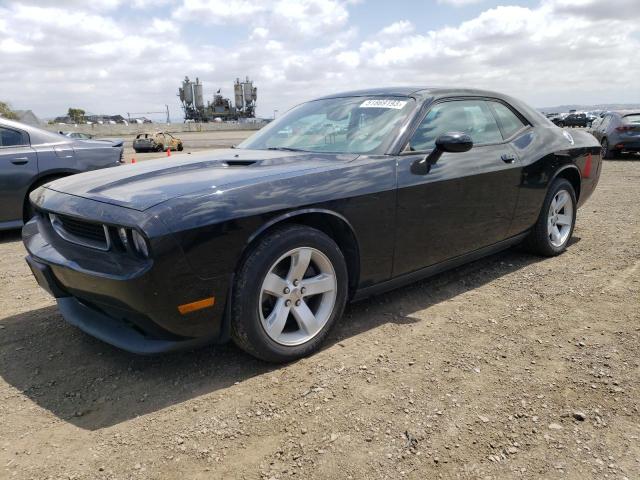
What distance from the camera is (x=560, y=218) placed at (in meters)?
4.72

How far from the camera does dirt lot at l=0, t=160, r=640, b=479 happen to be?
2008 millimetres

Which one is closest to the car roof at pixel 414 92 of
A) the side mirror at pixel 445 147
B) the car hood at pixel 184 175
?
the side mirror at pixel 445 147

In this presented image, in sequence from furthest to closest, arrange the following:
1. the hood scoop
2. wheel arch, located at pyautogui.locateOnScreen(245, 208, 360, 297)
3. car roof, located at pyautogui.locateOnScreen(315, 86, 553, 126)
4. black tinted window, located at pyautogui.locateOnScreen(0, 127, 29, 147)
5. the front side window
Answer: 1. black tinted window, located at pyautogui.locateOnScreen(0, 127, 29, 147)
2. car roof, located at pyautogui.locateOnScreen(315, 86, 553, 126)
3. the front side window
4. the hood scoop
5. wheel arch, located at pyautogui.locateOnScreen(245, 208, 360, 297)

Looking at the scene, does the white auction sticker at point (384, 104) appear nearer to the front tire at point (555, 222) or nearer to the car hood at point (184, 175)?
the car hood at point (184, 175)

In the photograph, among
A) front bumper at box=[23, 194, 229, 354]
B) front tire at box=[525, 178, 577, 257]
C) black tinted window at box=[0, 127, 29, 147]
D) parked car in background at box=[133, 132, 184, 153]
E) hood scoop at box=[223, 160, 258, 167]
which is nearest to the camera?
front bumper at box=[23, 194, 229, 354]

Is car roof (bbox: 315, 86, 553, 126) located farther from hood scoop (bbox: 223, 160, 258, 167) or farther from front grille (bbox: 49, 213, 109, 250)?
front grille (bbox: 49, 213, 109, 250)

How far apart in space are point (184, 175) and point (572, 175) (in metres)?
3.62

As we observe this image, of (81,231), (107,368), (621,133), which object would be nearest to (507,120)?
(81,231)

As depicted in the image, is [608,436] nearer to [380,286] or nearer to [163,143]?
[380,286]

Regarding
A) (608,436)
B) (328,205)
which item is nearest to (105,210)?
(328,205)

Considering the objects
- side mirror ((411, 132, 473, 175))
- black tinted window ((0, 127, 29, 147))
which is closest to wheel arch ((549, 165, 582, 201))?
side mirror ((411, 132, 473, 175))

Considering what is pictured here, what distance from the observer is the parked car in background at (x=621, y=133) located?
13.7 m

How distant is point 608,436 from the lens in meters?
2.13

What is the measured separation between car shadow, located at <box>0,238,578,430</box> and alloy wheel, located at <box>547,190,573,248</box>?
169cm
